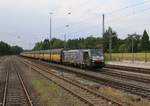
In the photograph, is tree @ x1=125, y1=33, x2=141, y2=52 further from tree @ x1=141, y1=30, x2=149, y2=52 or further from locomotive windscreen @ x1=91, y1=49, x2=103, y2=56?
locomotive windscreen @ x1=91, y1=49, x2=103, y2=56

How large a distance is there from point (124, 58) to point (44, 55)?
70.8 feet

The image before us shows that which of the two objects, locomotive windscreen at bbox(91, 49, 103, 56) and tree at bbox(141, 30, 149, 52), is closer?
locomotive windscreen at bbox(91, 49, 103, 56)

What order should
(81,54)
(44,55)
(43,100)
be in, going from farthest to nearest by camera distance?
(44,55)
(81,54)
(43,100)

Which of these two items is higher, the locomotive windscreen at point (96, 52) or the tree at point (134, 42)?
the tree at point (134, 42)

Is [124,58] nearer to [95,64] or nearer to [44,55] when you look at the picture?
[44,55]

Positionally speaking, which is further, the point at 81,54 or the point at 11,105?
the point at 81,54

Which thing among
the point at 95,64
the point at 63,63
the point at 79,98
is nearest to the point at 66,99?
the point at 79,98

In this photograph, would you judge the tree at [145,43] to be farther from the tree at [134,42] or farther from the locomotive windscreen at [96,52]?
the locomotive windscreen at [96,52]

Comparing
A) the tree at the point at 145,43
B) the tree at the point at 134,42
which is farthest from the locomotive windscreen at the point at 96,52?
the tree at the point at 145,43

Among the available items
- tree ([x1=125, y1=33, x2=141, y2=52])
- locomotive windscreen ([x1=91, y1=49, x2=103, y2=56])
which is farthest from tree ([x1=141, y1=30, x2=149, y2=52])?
locomotive windscreen ([x1=91, y1=49, x2=103, y2=56])

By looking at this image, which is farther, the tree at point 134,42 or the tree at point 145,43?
the tree at point 134,42

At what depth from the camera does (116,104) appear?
14.8 meters

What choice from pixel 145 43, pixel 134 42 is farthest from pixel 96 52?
pixel 134 42

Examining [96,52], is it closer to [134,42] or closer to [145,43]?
[145,43]
